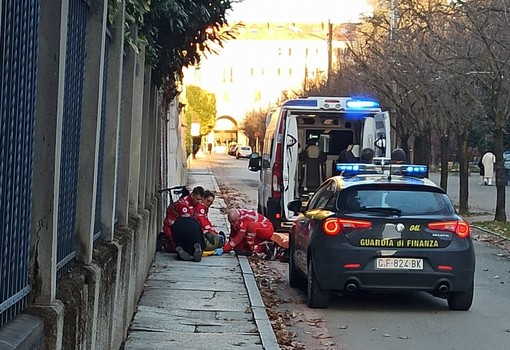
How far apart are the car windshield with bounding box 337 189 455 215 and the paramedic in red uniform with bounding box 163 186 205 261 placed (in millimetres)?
4015

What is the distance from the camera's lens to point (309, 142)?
18344 millimetres

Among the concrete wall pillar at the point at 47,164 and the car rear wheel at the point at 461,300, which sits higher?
the concrete wall pillar at the point at 47,164

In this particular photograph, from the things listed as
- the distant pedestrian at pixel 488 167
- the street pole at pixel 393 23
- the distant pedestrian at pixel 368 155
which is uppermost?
the street pole at pixel 393 23

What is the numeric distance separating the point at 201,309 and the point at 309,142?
865 cm

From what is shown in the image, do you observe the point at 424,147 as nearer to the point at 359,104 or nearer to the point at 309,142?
the point at 309,142

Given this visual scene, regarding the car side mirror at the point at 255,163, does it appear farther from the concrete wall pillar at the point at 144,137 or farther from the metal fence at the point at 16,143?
the metal fence at the point at 16,143

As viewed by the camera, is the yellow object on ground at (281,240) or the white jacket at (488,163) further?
the white jacket at (488,163)

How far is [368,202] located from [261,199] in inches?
351

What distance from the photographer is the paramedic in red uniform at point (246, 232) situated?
1484 cm

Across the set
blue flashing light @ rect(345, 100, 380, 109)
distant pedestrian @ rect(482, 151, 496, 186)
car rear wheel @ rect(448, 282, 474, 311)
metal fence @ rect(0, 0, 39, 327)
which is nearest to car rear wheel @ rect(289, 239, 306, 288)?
car rear wheel @ rect(448, 282, 474, 311)

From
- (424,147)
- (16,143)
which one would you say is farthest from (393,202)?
(424,147)

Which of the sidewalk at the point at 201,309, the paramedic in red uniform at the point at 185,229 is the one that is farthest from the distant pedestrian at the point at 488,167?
the sidewalk at the point at 201,309

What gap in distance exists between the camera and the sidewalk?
27.5 feet

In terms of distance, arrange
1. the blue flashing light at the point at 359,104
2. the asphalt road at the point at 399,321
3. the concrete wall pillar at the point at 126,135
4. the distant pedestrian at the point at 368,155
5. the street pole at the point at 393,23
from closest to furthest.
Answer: the concrete wall pillar at the point at 126,135 → the asphalt road at the point at 399,321 → the distant pedestrian at the point at 368,155 → the blue flashing light at the point at 359,104 → the street pole at the point at 393,23
